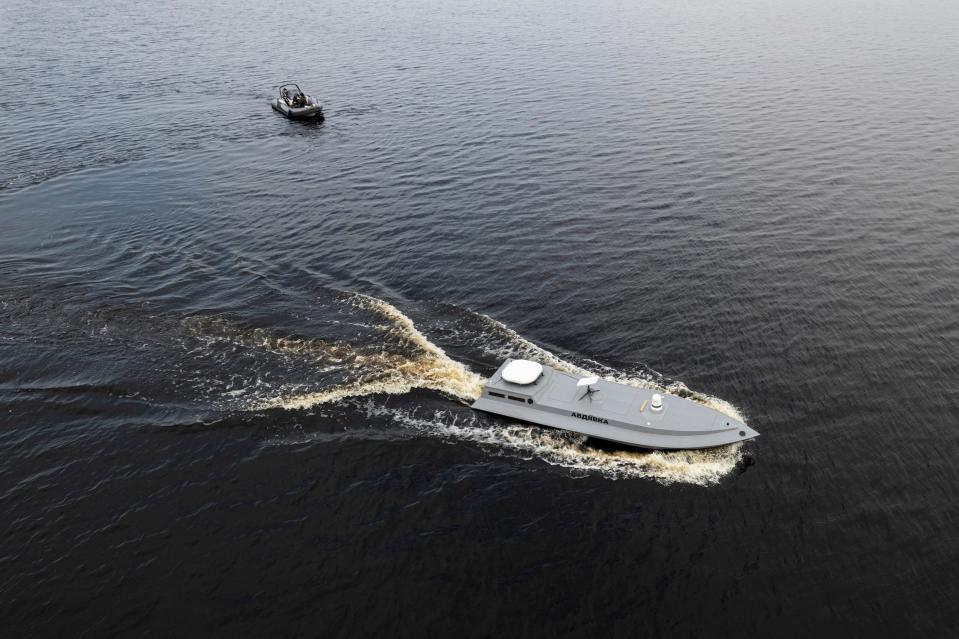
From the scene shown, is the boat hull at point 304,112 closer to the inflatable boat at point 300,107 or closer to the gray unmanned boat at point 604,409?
the inflatable boat at point 300,107

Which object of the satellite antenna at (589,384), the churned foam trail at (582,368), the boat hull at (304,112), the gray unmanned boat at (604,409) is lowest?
the churned foam trail at (582,368)

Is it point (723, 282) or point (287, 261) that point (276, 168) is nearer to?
point (287, 261)

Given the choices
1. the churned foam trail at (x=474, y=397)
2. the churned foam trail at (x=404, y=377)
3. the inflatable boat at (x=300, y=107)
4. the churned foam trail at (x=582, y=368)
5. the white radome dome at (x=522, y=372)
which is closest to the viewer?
the churned foam trail at (x=474, y=397)

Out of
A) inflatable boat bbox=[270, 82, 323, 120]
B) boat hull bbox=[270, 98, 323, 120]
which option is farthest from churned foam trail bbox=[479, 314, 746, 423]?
inflatable boat bbox=[270, 82, 323, 120]

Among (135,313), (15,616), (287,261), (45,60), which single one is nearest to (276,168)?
(287,261)

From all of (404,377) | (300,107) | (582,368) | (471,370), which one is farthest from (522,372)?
(300,107)

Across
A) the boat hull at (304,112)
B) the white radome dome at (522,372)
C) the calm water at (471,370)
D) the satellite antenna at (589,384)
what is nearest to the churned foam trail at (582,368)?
the calm water at (471,370)
